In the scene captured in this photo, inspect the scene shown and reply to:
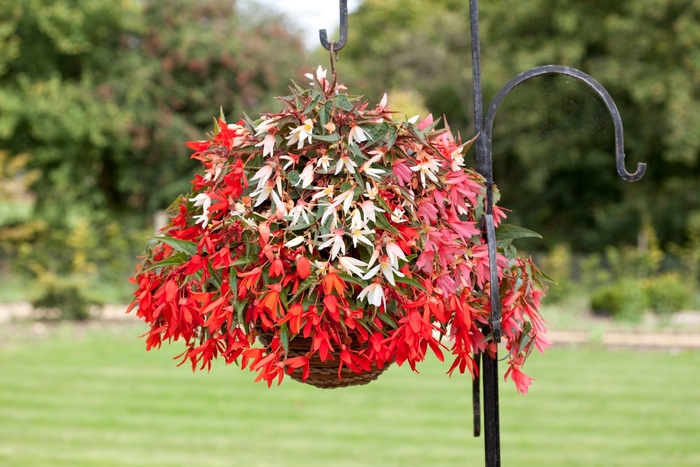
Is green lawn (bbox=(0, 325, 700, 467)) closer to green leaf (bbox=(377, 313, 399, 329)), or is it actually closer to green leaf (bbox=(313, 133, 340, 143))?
green leaf (bbox=(377, 313, 399, 329))

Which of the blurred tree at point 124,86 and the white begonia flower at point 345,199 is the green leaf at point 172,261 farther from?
the blurred tree at point 124,86

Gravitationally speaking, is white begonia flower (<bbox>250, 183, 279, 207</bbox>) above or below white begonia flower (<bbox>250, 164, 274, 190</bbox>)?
below

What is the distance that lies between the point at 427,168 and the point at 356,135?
0.50 feet

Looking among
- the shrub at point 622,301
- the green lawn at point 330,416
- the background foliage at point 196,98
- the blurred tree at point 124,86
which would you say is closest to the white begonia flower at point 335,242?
the green lawn at point 330,416

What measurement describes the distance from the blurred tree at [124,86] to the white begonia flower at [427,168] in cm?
946

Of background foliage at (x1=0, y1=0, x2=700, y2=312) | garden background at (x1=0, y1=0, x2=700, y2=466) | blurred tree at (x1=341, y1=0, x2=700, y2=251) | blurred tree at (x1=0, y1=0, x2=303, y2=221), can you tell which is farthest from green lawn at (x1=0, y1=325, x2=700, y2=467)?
blurred tree at (x1=341, y1=0, x2=700, y2=251)

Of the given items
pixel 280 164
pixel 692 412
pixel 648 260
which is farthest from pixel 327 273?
pixel 648 260

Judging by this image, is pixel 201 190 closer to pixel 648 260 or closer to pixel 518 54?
pixel 648 260

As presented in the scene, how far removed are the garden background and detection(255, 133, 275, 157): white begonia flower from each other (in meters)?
3.26

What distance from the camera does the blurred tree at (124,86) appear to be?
10336 mm

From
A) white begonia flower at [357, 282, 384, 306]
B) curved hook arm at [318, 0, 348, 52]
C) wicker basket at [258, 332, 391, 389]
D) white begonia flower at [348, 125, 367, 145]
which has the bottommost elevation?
wicker basket at [258, 332, 391, 389]

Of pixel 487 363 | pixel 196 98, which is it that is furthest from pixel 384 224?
pixel 196 98

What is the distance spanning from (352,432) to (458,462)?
0.83 m

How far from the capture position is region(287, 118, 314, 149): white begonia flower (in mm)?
1500
